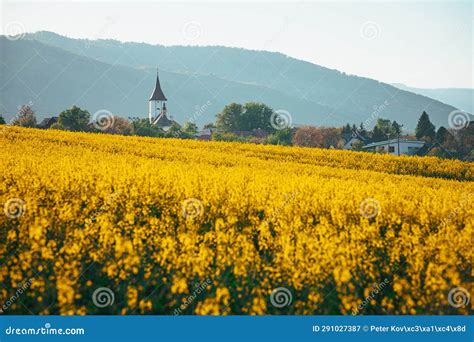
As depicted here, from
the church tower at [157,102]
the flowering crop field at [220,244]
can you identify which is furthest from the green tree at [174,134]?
the flowering crop field at [220,244]

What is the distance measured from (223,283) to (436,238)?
13.6 ft

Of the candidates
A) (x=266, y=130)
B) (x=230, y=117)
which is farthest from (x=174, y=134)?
(x=230, y=117)

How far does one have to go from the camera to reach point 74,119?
62.9 meters

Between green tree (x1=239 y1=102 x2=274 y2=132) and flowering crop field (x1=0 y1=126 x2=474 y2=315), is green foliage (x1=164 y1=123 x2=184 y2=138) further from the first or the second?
flowering crop field (x1=0 y1=126 x2=474 y2=315)

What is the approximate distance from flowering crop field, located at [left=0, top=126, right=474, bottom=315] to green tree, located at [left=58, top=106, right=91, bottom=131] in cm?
4521

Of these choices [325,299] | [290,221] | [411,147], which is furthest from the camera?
[411,147]

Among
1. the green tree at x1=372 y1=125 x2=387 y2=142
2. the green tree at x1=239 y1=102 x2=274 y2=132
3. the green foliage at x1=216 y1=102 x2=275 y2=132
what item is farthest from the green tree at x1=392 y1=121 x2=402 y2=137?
the green tree at x1=239 y1=102 x2=274 y2=132

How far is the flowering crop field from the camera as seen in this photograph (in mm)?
8078

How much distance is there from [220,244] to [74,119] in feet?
187

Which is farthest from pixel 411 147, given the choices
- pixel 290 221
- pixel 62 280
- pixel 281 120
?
pixel 62 280

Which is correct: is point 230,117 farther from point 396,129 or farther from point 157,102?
point 396,129
